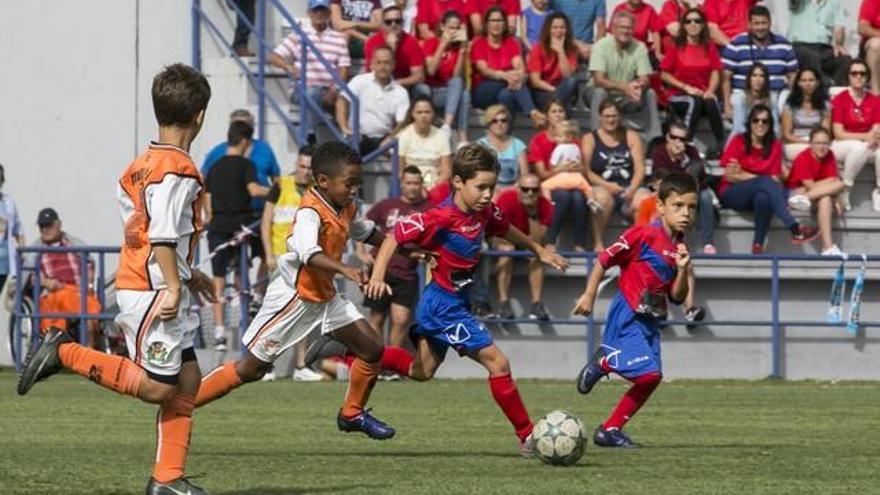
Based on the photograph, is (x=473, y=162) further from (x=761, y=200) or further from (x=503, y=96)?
(x=503, y=96)

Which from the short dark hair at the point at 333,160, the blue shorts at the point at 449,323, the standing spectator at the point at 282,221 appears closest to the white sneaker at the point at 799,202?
the standing spectator at the point at 282,221

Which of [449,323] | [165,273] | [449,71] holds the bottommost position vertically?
[449,323]

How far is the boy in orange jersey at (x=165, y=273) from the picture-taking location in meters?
7.74

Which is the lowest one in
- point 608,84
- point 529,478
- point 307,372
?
point 307,372

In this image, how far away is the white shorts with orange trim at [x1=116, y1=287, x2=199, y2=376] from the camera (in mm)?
7848

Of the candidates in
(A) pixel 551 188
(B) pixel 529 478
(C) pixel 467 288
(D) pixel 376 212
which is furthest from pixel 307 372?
(B) pixel 529 478

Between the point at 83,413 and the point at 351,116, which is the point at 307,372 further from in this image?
the point at 83,413

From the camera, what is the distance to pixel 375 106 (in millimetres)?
19578

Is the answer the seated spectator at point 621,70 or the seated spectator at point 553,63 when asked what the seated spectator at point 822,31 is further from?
the seated spectator at point 553,63

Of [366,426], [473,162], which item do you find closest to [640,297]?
[473,162]

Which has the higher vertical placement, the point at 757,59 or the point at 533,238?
the point at 757,59

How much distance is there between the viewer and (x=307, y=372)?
17875 millimetres

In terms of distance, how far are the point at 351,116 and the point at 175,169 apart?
39.1 ft

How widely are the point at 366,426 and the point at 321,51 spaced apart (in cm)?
1008
